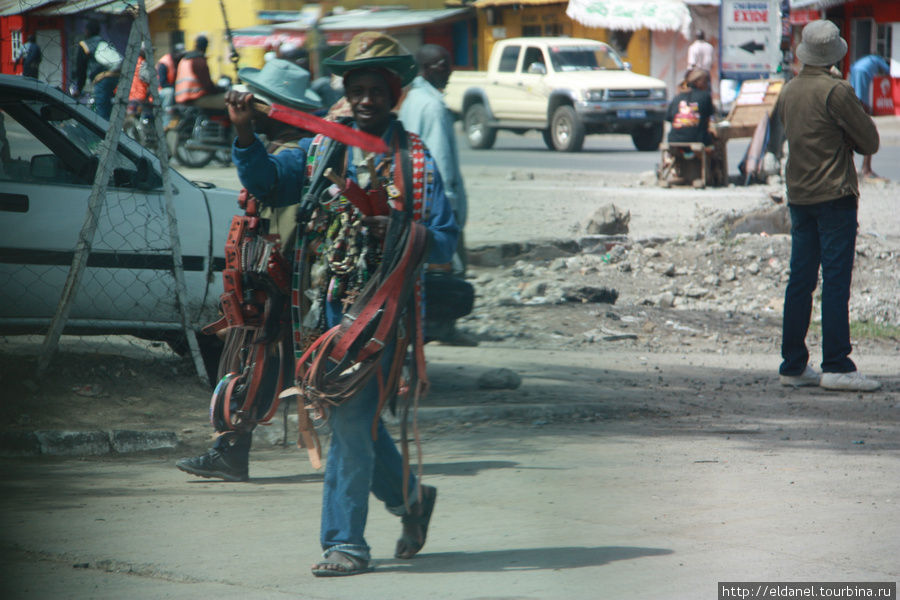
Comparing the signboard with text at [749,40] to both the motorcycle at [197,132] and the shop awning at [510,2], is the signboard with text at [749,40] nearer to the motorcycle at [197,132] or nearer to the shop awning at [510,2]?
the motorcycle at [197,132]

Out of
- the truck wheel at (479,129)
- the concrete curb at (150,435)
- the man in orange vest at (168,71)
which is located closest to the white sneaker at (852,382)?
the concrete curb at (150,435)

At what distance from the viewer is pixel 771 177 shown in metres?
15.0

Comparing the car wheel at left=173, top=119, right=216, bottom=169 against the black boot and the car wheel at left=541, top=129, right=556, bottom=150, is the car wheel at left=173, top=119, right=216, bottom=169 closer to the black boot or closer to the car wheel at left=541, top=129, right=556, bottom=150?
the car wheel at left=541, top=129, right=556, bottom=150

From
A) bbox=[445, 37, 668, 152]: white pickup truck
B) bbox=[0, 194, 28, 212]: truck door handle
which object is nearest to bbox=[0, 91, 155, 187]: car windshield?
bbox=[0, 194, 28, 212]: truck door handle

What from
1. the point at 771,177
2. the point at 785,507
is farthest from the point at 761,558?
the point at 771,177

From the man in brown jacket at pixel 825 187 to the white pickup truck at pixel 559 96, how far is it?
1340 centimetres

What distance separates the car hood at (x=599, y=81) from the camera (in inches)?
771

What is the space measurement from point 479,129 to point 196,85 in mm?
7701

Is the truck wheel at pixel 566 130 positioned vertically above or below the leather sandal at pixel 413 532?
above

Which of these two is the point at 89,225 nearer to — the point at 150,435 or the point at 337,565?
the point at 150,435

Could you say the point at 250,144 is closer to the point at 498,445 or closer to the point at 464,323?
the point at 498,445

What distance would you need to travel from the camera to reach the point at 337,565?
3.25 metres

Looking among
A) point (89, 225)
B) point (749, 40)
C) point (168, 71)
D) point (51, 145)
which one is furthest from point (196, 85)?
point (89, 225)

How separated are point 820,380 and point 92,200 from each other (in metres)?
4.27
